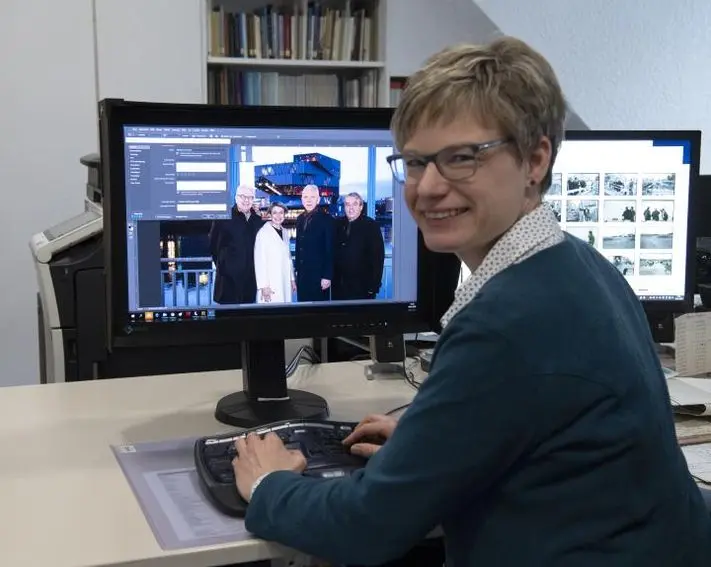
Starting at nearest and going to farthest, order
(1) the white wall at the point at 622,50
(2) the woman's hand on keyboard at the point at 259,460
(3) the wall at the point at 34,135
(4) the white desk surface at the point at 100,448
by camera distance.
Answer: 1. (4) the white desk surface at the point at 100,448
2. (2) the woman's hand on keyboard at the point at 259,460
3. (3) the wall at the point at 34,135
4. (1) the white wall at the point at 622,50

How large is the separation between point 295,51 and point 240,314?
257 cm

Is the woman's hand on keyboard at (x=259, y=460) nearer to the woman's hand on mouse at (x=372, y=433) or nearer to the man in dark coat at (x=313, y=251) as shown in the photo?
the woman's hand on mouse at (x=372, y=433)

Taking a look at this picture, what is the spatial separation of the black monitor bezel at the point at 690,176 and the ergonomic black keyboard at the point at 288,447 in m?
0.86

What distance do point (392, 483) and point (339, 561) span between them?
14 centimetres

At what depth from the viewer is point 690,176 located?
5.97 feet

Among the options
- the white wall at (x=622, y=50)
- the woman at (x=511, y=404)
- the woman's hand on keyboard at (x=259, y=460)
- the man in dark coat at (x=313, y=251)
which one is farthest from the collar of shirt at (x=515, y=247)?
the white wall at (x=622, y=50)

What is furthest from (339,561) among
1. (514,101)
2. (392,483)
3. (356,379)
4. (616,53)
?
(616,53)

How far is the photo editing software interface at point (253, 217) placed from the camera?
1.39 metres

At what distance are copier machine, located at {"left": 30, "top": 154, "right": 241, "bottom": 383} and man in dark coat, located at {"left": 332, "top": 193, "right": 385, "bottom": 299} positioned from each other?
41 centimetres

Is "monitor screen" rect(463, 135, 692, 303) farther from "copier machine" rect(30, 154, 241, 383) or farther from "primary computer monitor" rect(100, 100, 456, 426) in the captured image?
"copier machine" rect(30, 154, 241, 383)

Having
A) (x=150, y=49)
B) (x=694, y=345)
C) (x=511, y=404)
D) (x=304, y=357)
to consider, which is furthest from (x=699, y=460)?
(x=150, y=49)

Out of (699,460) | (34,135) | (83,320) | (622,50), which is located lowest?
(699,460)

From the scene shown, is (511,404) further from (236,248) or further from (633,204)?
(633,204)

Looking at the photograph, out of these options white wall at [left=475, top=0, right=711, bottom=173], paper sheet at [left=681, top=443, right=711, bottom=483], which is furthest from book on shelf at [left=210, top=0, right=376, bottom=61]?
paper sheet at [left=681, top=443, right=711, bottom=483]
